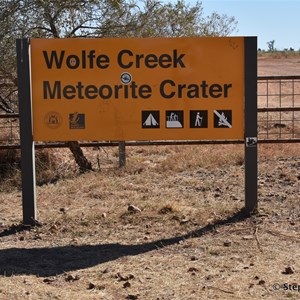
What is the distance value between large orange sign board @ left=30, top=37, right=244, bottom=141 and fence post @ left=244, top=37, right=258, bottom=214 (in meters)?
0.07

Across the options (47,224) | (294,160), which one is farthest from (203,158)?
(47,224)

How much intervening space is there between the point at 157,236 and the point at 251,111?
5.79 ft

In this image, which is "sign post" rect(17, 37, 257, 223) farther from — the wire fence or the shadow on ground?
the wire fence

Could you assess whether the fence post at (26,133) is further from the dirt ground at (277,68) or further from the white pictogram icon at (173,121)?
the dirt ground at (277,68)

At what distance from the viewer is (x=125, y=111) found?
6.53 metres

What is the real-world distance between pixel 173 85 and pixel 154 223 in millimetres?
1574

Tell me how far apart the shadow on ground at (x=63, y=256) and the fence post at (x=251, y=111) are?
0.96 metres

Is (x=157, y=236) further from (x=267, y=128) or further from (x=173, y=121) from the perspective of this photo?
(x=267, y=128)

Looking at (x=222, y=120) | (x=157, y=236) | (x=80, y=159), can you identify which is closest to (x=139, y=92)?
(x=222, y=120)

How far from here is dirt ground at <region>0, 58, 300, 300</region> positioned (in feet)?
15.0

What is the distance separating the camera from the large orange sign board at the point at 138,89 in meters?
6.45

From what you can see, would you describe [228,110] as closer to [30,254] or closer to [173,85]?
[173,85]

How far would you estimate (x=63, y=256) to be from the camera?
5418mm

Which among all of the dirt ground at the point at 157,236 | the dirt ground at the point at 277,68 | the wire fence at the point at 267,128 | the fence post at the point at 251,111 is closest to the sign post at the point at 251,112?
the fence post at the point at 251,111
